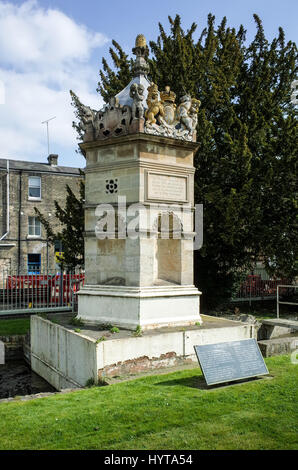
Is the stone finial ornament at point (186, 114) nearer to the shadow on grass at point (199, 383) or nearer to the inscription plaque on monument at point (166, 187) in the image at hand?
the inscription plaque on monument at point (166, 187)

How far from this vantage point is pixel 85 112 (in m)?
9.77

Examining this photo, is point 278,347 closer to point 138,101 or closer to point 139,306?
point 139,306

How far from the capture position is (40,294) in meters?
16.1

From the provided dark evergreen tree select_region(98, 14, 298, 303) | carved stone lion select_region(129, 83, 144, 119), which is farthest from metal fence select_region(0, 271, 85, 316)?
carved stone lion select_region(129, 83, 144, 119)

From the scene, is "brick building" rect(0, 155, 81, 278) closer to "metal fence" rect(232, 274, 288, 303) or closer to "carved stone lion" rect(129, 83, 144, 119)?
"metal fence" rect(232, 274, 288, 303)

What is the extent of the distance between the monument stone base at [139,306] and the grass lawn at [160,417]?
1950 millimetres

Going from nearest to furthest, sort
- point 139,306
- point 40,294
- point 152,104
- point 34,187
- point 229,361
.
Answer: point 229,361, point 139,306, point 152,104, point 40,294, point 34,187

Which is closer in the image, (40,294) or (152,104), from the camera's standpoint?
(152,104)

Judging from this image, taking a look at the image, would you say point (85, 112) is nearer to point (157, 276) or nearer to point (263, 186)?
point (157, 276)

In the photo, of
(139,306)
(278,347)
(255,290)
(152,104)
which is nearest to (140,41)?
(152,104)

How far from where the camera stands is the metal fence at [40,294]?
50.8 feet

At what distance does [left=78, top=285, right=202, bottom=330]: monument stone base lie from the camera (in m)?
8.61

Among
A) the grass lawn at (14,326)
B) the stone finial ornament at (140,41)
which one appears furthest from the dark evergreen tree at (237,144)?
the grass lawn at (14,326)

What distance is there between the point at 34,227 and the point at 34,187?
302cm
